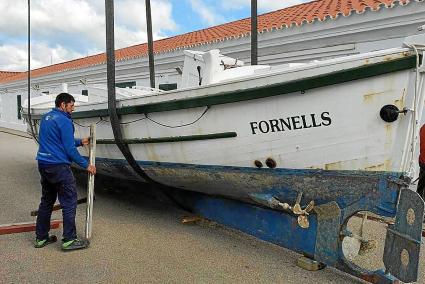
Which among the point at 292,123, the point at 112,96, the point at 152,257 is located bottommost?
the point at 152,257

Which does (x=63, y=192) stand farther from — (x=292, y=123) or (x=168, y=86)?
(x=168, y=86)

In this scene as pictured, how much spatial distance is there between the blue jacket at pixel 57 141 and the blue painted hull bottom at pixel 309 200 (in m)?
1.00

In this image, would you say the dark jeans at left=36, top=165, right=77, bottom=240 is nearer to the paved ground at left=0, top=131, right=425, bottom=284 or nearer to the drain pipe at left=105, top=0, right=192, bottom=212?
the paved ground at left=0, top=131, right=425, bottom=284

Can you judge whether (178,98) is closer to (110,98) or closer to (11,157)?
(110,98)

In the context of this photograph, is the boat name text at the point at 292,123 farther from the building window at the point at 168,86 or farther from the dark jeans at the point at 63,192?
the building window at the point at 168,86

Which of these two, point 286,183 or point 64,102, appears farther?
point 64,102

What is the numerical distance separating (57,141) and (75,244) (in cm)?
101

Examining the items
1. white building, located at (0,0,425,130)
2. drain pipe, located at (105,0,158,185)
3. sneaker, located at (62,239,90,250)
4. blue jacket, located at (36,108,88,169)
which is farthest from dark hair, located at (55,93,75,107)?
Answer: white building, located at (0,0,425,130)

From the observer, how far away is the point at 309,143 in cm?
332

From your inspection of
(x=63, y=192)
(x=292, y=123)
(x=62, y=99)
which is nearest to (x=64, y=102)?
(x=62, y=99)

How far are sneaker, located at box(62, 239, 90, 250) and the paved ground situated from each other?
0.06 meters

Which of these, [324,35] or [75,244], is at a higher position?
[324,35]

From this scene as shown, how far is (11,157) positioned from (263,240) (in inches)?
345

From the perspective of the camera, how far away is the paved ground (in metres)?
3.42
